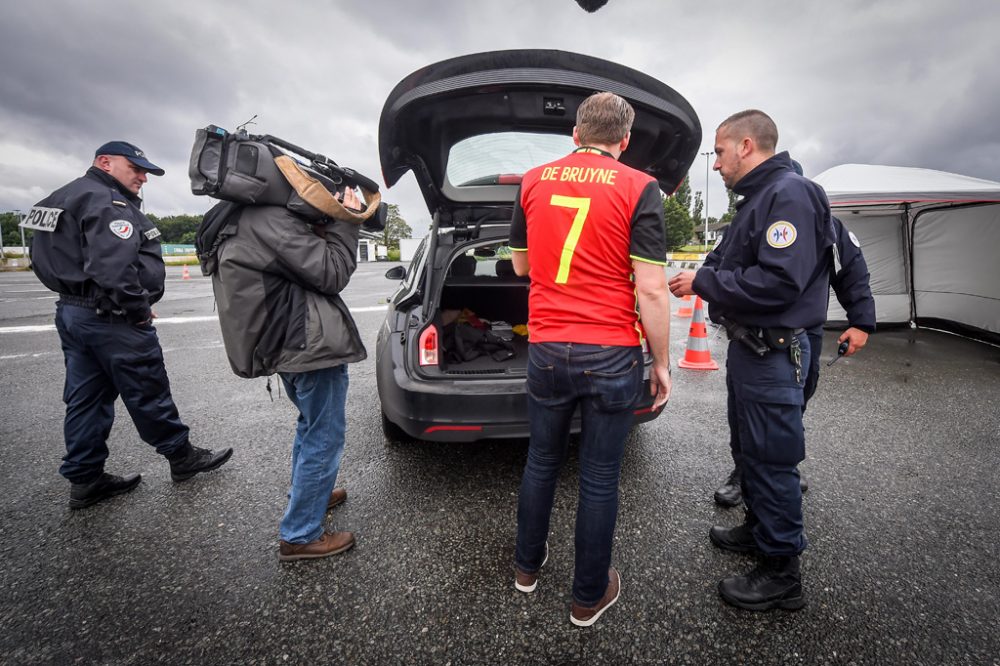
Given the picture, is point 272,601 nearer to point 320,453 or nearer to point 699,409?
point 320,453

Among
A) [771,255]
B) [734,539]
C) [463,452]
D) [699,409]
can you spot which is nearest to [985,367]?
[699,409]

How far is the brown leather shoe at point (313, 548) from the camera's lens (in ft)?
6.60

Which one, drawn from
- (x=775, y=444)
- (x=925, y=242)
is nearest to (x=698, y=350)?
(x=775, y=444)

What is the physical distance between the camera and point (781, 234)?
5.44ft

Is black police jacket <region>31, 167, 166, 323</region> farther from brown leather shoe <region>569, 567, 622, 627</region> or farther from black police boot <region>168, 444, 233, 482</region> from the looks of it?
brown leather shoe <region>569, 567, 622, 627</region>

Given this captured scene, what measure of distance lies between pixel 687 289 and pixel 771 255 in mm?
372

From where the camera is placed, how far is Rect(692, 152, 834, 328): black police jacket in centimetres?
164

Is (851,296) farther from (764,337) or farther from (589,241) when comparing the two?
(589,241)

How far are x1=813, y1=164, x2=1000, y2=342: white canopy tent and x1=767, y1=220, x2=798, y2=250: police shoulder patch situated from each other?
4851 millimetres

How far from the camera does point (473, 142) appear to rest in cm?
292

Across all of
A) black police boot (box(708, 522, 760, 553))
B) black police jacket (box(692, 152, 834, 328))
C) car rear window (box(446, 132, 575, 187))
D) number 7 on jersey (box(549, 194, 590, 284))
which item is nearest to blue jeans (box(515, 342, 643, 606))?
number 7 on jersey (box(549, 194, 590, 284))

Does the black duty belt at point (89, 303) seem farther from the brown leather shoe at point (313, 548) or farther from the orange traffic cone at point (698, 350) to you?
the orange traffic cone at point (698, 350)

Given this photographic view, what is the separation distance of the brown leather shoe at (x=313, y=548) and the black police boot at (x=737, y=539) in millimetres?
1707

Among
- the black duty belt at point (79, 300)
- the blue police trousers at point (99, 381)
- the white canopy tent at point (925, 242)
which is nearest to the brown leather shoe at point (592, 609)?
the blue police trousers at point (99, 381)
